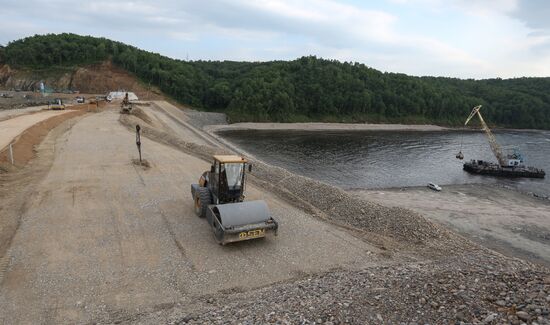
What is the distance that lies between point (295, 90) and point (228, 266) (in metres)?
95.0

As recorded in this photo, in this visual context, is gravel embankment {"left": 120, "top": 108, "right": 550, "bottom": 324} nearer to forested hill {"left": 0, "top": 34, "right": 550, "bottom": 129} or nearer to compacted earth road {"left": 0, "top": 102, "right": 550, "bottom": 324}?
compacted earth road {"left": 0, "top": 102, "right": 550, "bottom": 324}

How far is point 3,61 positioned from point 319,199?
114 m

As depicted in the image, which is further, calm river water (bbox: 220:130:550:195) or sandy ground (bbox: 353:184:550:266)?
calm river water (bbox: 220:130:550:195)

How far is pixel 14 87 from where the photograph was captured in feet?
303

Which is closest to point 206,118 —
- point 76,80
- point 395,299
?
point 76,80

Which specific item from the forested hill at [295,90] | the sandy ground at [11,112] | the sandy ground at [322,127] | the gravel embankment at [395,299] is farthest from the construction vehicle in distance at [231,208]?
the forested hill at [295,90]

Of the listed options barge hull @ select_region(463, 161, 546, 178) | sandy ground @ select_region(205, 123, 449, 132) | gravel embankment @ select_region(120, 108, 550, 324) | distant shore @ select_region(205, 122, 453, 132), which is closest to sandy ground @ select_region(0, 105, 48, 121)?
distant shore @ select_region(205, 122, 453, 132)

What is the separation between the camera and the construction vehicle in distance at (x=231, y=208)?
11.9 m

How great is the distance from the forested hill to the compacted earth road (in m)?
72.6

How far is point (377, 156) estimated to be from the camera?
52.8m

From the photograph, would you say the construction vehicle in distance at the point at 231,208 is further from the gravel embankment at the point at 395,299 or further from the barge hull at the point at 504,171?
the barge hull at the point at 504,171

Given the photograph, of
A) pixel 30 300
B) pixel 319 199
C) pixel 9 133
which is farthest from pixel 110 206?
pixel 9 133

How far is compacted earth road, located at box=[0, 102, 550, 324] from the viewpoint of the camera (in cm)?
782

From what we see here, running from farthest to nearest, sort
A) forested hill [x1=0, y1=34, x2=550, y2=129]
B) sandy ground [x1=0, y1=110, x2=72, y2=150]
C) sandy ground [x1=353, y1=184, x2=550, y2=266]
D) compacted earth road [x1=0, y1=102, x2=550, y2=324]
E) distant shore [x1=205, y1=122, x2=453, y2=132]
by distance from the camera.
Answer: forested hill [x1=0, y1=34, x2=550, y2=129] < distant shore [x1=205, y1=122, x2=453, y2=132] < sandy ground [x1=0, y1=110, x2=72, y2=150] < sandy ground [x1=353, y1=184, x2=550, y2=266] < compacted earth road [x1=0, y1=102, x2=550, y2=324]
